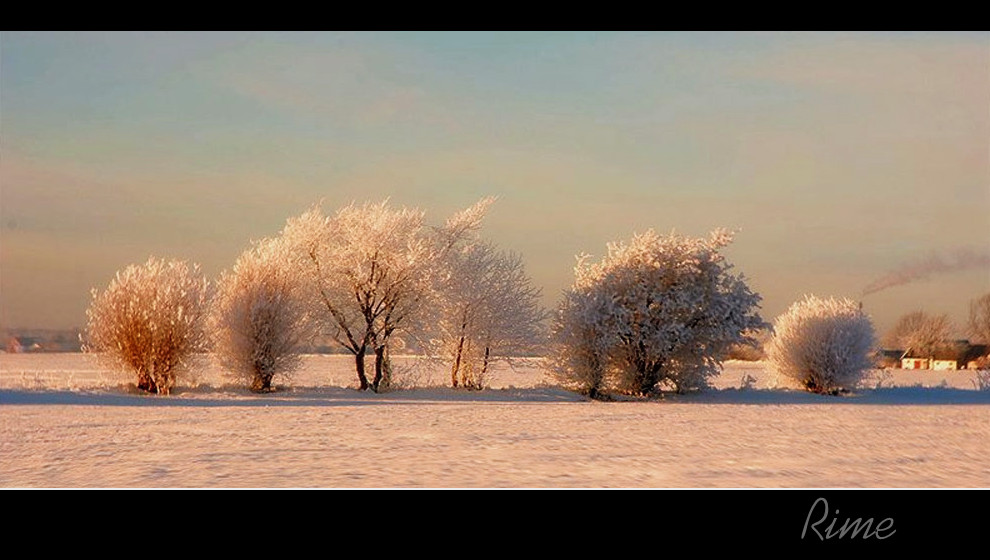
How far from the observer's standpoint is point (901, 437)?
52.5ft

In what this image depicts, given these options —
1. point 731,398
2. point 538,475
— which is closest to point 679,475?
point 538,475

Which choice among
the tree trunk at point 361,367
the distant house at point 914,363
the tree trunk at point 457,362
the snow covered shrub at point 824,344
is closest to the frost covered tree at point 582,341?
the tree trunk at point 457,362

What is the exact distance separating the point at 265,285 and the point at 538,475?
20.1 metres

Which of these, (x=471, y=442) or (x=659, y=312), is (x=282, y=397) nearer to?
(x=659, y=312)

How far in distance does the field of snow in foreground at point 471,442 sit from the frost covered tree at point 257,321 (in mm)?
1931

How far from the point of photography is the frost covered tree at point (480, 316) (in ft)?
100

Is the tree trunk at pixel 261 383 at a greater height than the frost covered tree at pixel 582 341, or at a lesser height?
lesser

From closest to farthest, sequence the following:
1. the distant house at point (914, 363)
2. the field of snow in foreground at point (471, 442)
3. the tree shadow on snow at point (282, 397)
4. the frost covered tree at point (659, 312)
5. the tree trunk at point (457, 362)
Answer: the field of snow in foreground at point (471, 442) → the tree shadow on snow at point (282, 397) → the frost covered tree at point (659, 312) → the tree trunk at point (457, 362) → the distant house at point (914, 363)

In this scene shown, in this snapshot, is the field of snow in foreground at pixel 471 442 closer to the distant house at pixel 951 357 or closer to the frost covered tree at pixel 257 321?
the frost covered tree at pixel 257 321

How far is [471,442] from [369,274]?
1672cm

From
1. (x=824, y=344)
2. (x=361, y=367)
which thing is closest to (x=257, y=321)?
(x=361, y=367)

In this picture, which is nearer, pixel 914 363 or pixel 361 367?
pixel 361 367

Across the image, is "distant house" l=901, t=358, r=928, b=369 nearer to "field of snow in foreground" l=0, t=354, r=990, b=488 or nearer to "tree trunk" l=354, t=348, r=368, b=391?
"field of snow in foreground" l=0, t=354, r=990, b=488

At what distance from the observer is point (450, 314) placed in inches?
1219
